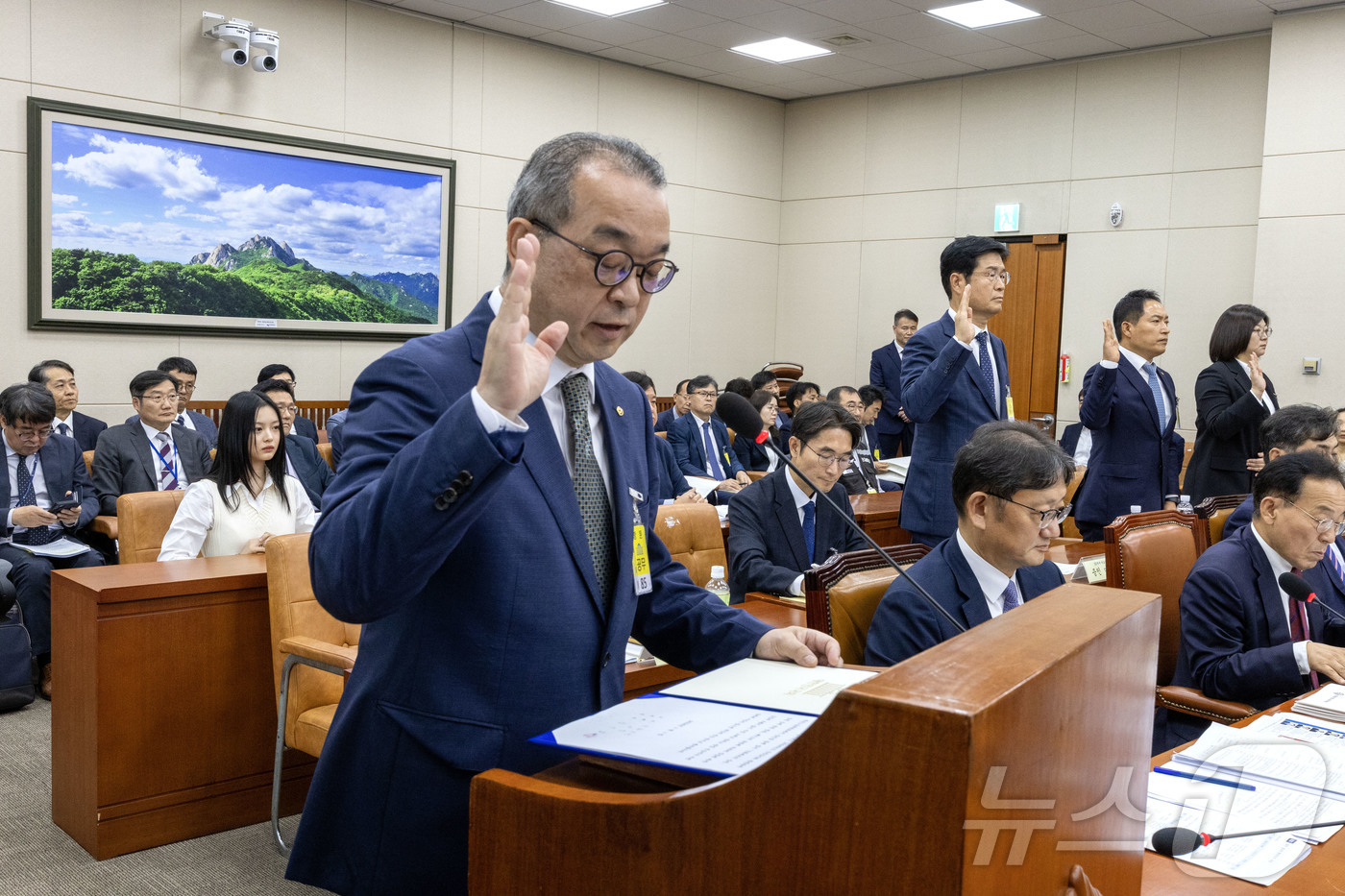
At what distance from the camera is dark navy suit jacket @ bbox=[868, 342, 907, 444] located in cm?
883

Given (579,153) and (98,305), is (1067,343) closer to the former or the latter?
(98,305)

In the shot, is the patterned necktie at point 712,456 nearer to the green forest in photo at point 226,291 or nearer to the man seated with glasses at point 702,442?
the man seated with glasses at point 702,442

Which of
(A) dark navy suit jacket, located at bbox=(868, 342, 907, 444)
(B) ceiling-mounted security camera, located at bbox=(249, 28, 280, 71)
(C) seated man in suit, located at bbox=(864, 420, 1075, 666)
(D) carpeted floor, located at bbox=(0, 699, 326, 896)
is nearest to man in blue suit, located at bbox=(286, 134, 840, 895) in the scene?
(C) seated man in suit, located at bbox=(864, 420, 1075, 666)

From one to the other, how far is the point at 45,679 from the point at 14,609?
0.38 metres

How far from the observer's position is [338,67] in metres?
8.05

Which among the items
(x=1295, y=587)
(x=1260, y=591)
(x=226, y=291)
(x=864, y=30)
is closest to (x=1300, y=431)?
(x=1260, y=591)

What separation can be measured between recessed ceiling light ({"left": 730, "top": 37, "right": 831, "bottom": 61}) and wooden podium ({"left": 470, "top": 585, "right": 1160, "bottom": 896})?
878 centimetres

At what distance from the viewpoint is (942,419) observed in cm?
374

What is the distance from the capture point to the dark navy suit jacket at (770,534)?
3410mm

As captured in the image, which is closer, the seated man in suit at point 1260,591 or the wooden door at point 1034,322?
the seated man in suit at point 1260,591

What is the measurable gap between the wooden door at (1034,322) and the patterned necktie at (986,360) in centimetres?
571

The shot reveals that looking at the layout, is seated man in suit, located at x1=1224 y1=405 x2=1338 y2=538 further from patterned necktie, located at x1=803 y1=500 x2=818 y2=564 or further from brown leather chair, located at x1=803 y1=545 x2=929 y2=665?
brown leather chair, located at x1=803 y1=545 x2=929 y2=665

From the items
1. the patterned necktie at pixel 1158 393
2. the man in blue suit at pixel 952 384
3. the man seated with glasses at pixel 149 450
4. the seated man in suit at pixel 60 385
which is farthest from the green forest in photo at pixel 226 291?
the patterned necktie at pixel 1158 393

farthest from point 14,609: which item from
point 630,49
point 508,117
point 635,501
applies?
point 630,49
